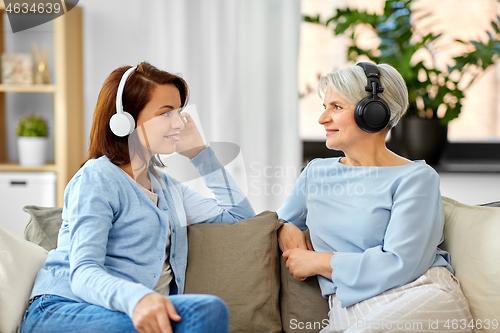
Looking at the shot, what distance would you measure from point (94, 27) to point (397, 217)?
2.07 meters

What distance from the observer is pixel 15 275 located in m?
1.14

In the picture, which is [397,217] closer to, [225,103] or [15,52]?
[225,103]

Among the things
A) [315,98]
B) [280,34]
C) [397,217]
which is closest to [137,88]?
[397,217]

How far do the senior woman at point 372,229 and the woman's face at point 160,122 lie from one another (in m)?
0.43

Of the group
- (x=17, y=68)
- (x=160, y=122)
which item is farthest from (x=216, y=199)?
(x=17, y=68)

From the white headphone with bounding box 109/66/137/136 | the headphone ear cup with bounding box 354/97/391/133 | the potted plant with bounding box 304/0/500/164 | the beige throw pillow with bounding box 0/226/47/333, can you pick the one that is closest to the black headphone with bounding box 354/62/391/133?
the headphone ear cup with bounding box 354/97/391/133

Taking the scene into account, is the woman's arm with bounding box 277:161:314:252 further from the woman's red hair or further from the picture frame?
the picture frame

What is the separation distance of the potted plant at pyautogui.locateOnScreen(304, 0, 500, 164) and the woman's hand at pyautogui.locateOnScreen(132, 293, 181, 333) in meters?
1.80

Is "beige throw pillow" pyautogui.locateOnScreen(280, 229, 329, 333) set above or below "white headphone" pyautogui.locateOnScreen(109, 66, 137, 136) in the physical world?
below

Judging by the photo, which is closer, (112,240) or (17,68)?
(112,240)

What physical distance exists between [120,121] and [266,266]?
59cm

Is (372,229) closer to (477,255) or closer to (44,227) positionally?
(477,255)

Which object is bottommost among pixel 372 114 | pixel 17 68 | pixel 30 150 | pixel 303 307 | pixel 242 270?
pixel 303 307

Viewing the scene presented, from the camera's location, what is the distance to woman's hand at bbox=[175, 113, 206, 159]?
1380mm
